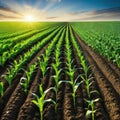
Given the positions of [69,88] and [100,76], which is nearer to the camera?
[69,88]

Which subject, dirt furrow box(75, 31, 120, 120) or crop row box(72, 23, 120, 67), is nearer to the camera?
dirt furrow box(75, 31, 120, 120)

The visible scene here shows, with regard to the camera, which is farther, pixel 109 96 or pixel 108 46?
pixel 108 46

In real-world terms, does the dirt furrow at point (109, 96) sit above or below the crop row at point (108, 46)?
above

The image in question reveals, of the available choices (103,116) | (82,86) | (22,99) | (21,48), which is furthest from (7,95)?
(21,48)

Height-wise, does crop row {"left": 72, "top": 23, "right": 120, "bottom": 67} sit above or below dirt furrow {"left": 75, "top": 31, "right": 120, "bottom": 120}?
below

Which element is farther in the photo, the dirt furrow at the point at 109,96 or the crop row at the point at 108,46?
the crop row at the point at 108,46

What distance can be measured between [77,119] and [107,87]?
2471mm

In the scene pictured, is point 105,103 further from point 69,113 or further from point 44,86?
point 44,86

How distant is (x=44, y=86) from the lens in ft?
26.6

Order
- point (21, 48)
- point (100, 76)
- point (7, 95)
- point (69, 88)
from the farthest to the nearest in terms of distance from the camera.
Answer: point (21, 48), point (100, 76), point (69, 88), point (7, 95)

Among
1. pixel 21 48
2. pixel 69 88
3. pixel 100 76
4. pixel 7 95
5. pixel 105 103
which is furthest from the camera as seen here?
pixel 21 48

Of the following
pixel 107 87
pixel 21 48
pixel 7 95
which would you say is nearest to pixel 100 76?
pixel 107 87

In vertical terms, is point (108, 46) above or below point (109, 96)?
below

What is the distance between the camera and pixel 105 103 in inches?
263
